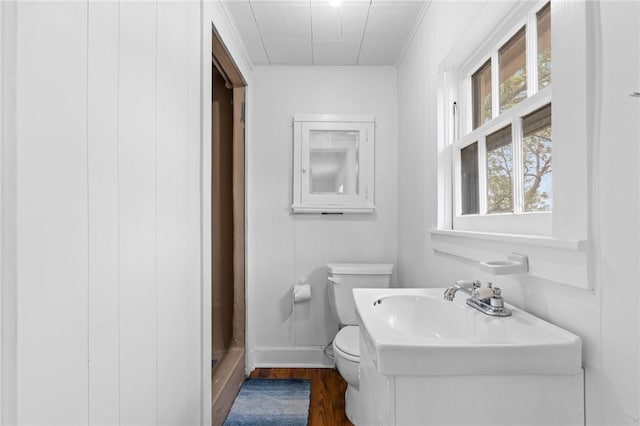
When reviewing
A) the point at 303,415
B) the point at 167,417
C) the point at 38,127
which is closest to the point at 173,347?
the point at 167,417

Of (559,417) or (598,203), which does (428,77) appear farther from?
(559,417)

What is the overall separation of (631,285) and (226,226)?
2.07 metres

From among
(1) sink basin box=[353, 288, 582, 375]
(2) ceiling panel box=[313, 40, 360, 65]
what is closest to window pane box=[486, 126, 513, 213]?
(1) sink basin box=[353, 288, 582, 375]

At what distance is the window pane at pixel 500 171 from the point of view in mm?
1206

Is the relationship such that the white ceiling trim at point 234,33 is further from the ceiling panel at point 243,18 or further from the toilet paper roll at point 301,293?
the toilet paper roll at point 301,293

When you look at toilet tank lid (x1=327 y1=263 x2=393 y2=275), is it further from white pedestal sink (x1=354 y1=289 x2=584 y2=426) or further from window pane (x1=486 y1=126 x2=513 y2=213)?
white pedestal sink (x1=354 y1=289 x2=584 y2=426)

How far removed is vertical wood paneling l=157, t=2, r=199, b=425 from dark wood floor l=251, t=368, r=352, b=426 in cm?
76

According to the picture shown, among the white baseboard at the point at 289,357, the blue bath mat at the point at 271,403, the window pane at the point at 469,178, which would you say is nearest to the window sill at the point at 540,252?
the window pane at the point at 469,178

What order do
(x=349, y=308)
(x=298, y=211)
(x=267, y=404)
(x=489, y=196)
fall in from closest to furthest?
(x=489, y=196) < (x=267, y=404) < (x=349, y=308) < (x=298, y=211)

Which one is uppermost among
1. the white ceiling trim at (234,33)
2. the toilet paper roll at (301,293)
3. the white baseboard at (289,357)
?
the white ceiling trim at (234,33)

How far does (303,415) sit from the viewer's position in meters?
1.86

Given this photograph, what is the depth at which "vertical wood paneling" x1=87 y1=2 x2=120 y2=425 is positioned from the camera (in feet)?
2.46

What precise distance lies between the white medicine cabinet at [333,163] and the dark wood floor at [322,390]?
1105 millimetres

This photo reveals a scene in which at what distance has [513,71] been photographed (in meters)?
1.20
